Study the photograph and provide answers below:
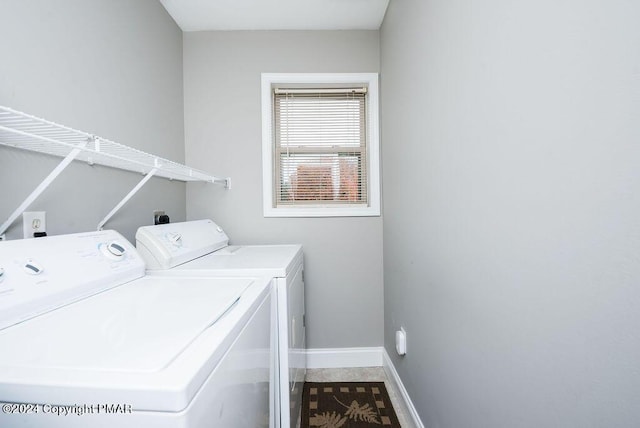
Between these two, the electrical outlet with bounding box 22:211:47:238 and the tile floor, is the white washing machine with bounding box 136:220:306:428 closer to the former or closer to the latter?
the electrical outlet with bounding box 22:211:47:238

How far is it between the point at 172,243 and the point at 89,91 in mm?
809

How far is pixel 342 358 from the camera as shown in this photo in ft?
7.39

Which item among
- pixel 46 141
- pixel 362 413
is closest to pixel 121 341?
pixel 46 141

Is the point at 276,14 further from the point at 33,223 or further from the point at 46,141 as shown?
the point at 33,223

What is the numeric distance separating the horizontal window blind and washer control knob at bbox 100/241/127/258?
1.28m

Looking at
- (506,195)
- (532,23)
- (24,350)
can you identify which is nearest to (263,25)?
(532,23)

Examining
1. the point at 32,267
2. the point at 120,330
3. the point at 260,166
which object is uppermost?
the point at 260,166

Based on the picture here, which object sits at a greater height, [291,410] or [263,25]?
[263,25]

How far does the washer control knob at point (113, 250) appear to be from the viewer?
43.6 inches

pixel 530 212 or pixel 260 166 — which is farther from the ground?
pixel 260 166

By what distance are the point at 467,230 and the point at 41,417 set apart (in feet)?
3.85

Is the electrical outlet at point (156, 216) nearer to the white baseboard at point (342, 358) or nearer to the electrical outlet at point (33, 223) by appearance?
the electrical outlet at point (33, 223)

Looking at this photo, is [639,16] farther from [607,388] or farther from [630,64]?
[607,388]

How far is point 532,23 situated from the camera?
67cm
